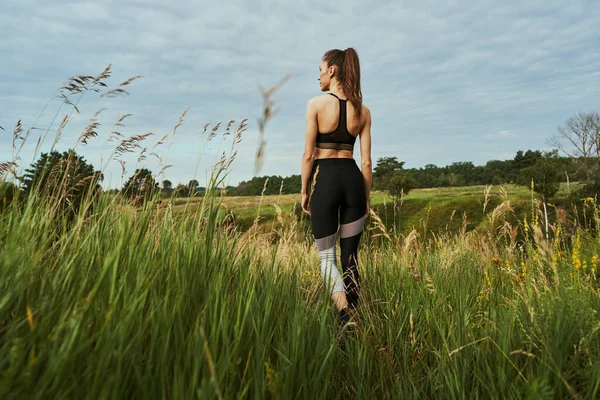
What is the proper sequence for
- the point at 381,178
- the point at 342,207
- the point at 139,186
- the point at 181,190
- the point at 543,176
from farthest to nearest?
the point at 381,178
the point at 543,176
the point at 342,207
the point at 139,186
the point at 181,190

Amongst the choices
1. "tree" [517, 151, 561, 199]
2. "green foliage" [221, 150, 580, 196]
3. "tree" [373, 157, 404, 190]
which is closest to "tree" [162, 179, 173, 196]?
"tree" [517, 151, 561, 199]

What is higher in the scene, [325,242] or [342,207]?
[342,207]

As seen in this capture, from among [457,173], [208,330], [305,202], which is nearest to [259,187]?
[305,202]

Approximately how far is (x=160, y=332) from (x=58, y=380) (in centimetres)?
46

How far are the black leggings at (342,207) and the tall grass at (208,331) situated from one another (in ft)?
1.98

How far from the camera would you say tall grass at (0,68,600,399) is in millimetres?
1557

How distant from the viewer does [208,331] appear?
1.98 m

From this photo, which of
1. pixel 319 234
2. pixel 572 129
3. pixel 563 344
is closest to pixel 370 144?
pixel 319 234

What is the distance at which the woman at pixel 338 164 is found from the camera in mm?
4074

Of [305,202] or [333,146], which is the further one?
[305,202]

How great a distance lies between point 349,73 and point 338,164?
930mm

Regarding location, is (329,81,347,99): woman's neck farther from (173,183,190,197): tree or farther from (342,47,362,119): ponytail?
(173,183,190,197): tree

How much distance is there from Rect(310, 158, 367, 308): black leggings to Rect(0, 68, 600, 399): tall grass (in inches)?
23.7

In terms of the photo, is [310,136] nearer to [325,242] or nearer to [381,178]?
[325,242]
